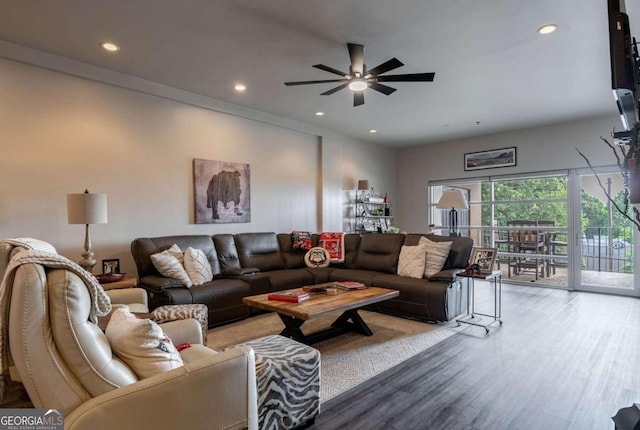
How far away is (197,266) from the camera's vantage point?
393 cm

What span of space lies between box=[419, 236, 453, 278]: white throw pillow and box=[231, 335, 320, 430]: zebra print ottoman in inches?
103

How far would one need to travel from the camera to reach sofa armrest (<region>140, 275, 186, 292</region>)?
11.5 ft

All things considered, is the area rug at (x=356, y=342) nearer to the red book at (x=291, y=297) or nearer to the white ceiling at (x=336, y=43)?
the red book at (x=291, y=297)

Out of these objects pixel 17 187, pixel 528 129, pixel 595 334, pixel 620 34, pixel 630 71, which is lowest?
pixel 595 334

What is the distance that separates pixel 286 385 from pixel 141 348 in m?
0.88

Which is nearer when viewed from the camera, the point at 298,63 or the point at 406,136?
the point at 298,63

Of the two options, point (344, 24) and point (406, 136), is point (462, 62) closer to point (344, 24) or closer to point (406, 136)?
point (344, 24)

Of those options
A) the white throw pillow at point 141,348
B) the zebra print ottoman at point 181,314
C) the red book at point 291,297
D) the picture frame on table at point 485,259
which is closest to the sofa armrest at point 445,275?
the picture frame on table at point 485,259

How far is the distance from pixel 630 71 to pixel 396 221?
22.8ft

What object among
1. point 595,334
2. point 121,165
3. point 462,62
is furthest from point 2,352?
point 595,334

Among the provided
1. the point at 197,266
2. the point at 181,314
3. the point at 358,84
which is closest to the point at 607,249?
the point at 358,84

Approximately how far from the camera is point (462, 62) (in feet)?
12.0

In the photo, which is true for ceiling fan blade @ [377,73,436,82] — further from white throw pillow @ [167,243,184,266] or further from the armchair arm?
white throw pillow @ [167,243,184,266]

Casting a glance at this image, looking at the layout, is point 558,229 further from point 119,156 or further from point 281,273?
point 119,156
